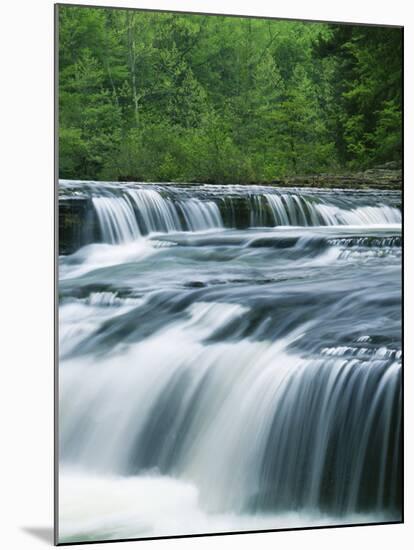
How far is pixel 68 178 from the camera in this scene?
679cm

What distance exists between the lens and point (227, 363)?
23.1 ft

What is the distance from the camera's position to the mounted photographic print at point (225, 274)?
682 cm

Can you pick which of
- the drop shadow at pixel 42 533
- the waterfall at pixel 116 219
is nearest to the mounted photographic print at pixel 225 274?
the waterfall at pixel 116 219

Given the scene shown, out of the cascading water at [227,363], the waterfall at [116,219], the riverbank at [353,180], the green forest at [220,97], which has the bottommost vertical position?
the cascading water at [227,363]

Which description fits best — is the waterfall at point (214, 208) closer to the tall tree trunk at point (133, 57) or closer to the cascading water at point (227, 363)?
the cascading water at point (227, 363)

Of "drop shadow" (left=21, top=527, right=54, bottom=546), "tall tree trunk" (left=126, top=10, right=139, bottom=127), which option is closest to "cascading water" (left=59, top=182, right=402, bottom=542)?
"drop shadow" (left=21, top=527, right=54, bottom=546)

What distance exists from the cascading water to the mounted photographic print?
0.03ft

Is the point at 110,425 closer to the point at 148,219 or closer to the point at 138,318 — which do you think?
the point at 138,318

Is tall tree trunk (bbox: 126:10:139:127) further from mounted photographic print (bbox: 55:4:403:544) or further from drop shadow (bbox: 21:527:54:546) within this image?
drop shadow (bbox: 21:527:54:546)

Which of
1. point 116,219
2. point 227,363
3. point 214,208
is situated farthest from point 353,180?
point 116,219

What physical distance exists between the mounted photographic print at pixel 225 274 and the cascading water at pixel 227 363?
0.03 ft

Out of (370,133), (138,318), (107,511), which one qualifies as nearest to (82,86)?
(138,318)

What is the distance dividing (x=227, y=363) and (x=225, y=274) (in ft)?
1.58

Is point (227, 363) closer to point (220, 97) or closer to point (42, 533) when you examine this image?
point (42, 533)
